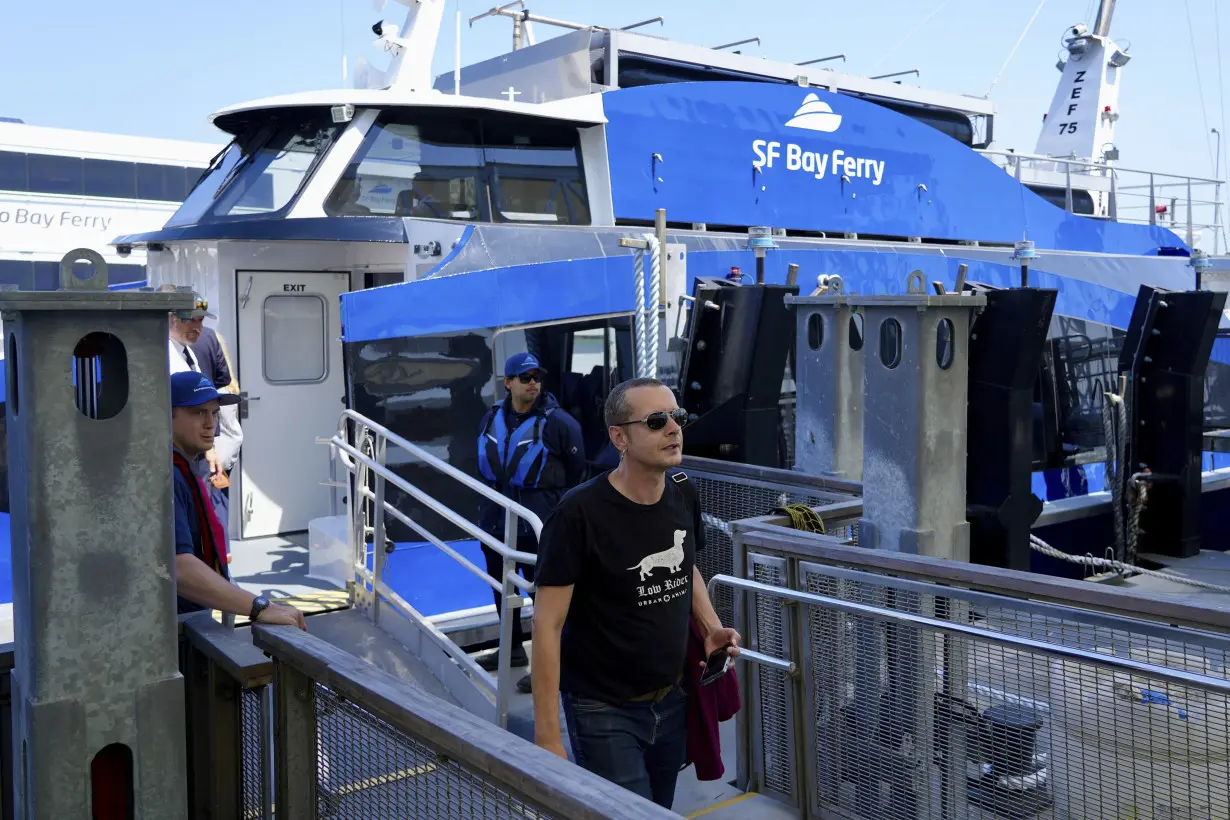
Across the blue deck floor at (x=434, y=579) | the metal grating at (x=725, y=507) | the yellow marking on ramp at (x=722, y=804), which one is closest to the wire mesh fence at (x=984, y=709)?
the yellow marking on ramp at (x=722, y=804)

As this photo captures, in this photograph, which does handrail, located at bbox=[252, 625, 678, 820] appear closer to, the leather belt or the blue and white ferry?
the leather belt

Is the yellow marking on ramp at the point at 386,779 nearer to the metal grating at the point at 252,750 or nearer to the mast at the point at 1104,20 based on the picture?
the metal grating at the point at 252,750

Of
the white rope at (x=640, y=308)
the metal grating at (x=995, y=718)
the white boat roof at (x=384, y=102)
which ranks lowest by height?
the metal grating at (x=995, y=718)

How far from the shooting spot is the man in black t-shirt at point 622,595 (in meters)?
3.04

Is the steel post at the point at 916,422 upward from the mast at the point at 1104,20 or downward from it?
downward

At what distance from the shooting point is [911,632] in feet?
12.0

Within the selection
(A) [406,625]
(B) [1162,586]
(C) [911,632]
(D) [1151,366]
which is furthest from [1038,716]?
(D) [1151,366]

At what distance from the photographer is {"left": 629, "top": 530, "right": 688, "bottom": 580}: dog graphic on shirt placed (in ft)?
10.1

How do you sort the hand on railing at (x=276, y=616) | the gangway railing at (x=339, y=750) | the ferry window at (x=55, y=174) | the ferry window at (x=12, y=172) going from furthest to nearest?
the ferry window at (x=55, y=174)
the ferry window at (x=12, y=172)
the hand on railing at (x=276, y=616)
the gangway railing at (x=339, y=750)

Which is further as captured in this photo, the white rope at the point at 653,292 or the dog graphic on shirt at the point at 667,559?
the white rope at the point at 653,292

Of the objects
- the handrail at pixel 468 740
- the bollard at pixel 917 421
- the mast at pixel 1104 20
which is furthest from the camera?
the mast at pixel 1104 20

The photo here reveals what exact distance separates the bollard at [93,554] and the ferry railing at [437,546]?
1.99 m

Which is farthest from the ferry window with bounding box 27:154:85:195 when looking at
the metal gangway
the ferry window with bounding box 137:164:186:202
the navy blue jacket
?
the metal gangway

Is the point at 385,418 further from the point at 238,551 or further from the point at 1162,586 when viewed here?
the point at 1162,586
